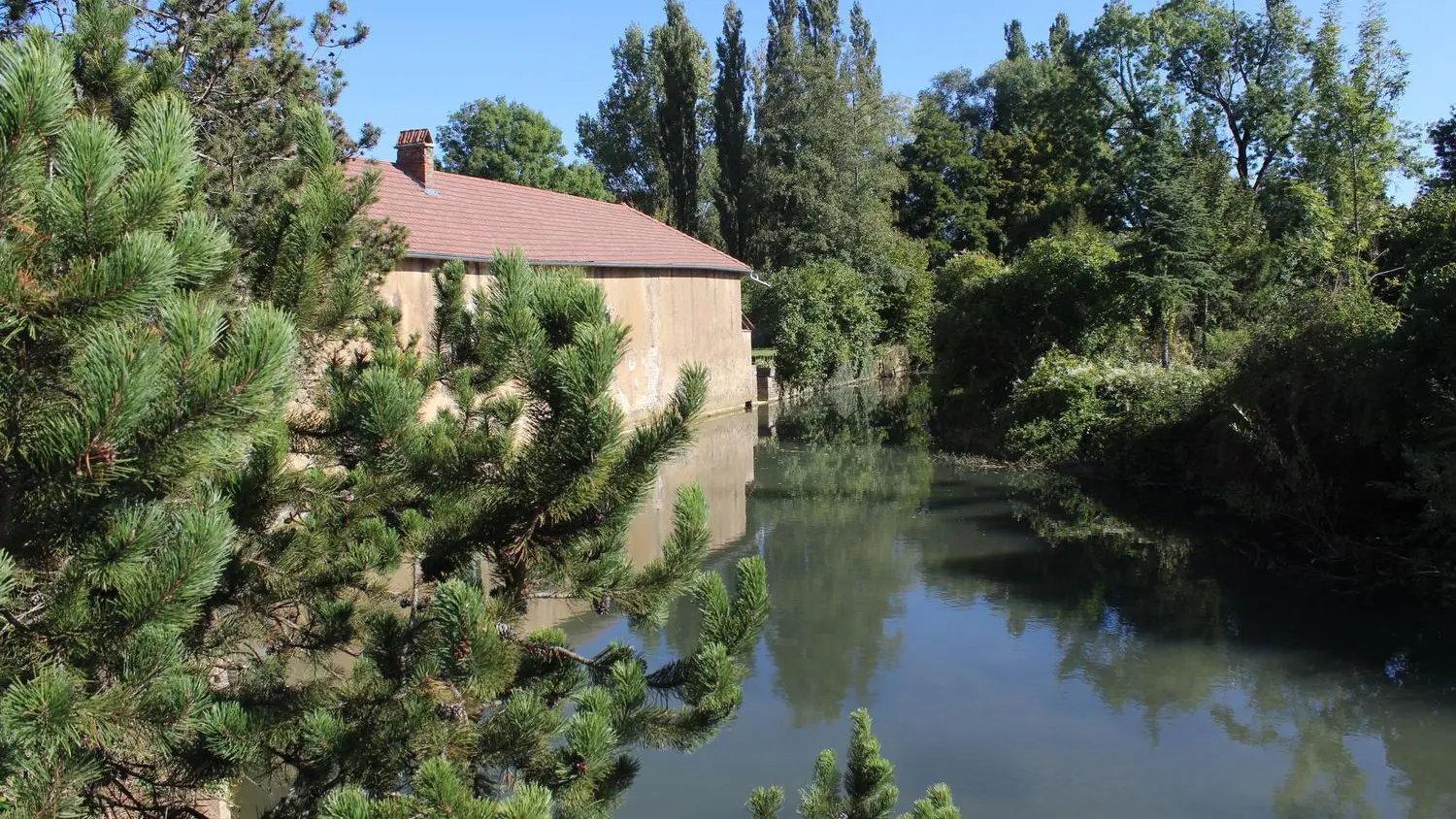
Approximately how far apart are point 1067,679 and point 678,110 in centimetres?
3455

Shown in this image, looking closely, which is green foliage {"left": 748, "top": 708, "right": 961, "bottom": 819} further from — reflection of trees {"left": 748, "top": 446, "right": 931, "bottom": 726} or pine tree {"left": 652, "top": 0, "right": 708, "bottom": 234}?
pine tree {"left": 652, "top": 0, "right": 708, "bottom": 234}

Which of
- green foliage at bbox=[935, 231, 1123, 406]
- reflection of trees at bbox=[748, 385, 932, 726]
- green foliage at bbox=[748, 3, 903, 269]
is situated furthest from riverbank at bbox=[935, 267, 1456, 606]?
green foliage at bbox=[748, 3, 903, 269]

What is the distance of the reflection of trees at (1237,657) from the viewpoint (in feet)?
25.8

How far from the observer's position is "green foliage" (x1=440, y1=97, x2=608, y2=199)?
45.0 m

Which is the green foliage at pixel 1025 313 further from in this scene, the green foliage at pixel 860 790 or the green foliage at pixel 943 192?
the green foliage at pixel 943 192

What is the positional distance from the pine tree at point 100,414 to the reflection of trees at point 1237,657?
703cm

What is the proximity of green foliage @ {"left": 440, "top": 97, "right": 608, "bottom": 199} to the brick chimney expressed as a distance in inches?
897

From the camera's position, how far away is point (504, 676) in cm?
356

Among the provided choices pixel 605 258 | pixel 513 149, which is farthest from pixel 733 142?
pixel 605 258

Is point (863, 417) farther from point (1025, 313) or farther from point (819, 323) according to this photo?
point (819, 323)

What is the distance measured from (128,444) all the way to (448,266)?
3395mm

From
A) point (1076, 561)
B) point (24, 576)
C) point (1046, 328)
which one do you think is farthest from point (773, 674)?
point (1046, 328)

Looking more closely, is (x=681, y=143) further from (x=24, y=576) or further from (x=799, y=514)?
(x=24, y=576)

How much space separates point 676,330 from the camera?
87.7 ft
